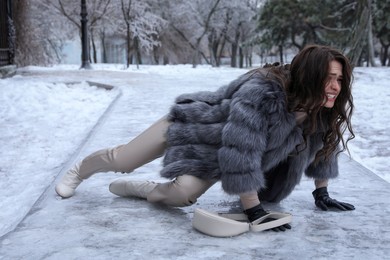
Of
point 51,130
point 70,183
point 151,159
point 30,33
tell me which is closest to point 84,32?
point 30,33

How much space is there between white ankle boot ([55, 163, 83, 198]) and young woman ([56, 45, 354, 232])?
1.14 ft

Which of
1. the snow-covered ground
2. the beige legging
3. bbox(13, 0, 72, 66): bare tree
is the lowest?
the snow-covered ground

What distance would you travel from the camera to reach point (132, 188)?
11.3 feet

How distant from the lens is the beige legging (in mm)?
2922

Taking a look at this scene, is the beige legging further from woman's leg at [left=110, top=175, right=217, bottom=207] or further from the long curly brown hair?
the long curly brown hair

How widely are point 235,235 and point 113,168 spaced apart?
0.94 m

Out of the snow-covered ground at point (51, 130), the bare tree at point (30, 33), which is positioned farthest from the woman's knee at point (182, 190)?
the bare tree at point (30, 33)

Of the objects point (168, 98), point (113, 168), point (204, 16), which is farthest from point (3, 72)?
point (204, 16)

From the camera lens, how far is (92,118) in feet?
26.5

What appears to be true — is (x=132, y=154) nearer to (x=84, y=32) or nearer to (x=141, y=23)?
(x=84, y=32)

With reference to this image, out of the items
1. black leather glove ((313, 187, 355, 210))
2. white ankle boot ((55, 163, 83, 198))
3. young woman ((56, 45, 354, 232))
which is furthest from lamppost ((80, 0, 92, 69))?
black leather glove ((313, 187, 355, 210))

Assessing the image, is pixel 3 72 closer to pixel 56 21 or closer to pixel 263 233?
pixel 263 233

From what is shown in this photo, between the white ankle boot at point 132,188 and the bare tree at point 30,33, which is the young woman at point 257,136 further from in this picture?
the bare tree at point 30,33

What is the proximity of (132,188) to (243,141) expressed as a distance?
3.56 feet
